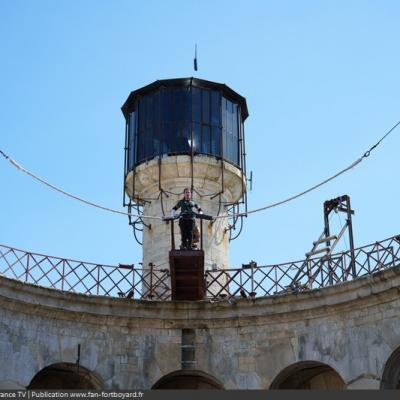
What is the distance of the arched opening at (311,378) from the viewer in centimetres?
2691

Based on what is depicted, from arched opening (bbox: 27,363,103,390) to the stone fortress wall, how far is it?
0.04m

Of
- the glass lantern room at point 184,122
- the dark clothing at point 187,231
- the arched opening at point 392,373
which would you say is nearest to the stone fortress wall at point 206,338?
the arched opening at point 392,373

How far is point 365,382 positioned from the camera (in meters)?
25.2

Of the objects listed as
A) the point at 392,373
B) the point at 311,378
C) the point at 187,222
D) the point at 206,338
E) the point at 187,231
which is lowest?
the point at 392,373

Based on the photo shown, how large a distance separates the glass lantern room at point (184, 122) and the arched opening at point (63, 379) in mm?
7858

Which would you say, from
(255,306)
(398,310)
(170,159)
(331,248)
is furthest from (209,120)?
(398,310)

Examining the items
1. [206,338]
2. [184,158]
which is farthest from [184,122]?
[206,338]

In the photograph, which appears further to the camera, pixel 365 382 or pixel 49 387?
pixel 49 387

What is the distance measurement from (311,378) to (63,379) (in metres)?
6.30

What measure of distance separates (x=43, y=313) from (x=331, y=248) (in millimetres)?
9270

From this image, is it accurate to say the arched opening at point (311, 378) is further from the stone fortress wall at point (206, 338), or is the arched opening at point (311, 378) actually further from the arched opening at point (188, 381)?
the arched opening at point (188, 381)

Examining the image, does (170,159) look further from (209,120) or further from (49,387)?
(49,387)

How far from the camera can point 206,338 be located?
27.2 metres

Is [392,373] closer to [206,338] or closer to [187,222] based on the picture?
[206,338]
